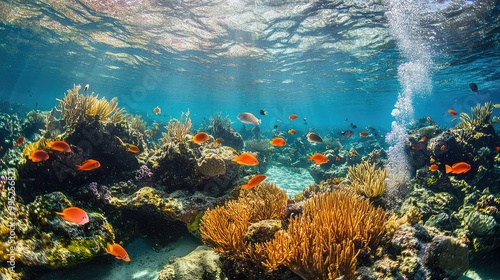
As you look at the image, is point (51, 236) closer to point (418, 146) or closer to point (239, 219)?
point (239, 219)

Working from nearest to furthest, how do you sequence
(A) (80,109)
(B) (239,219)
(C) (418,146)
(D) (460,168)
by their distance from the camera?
(B) (239,219) < (D) (460,168) < (A) (80,109) < (C) (418,146)

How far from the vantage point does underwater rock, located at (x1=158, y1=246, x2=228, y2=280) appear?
3.80 metres

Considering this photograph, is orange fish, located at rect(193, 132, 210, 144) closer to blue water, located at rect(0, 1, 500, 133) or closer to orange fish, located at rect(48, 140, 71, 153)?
Answer: orange fish, located at rect(48, 140, 71, 153)

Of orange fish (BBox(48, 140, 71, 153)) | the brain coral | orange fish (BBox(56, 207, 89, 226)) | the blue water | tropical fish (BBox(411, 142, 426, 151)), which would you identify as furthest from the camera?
the blue water

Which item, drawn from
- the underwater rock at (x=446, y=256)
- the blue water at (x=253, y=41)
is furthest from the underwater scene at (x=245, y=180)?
the blue water at (x=253, y=41)

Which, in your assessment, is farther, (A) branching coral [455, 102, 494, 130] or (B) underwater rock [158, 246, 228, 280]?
(A) branching coral [455, 102, 494, 130]

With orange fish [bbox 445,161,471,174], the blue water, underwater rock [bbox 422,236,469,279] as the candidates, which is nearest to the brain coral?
underwater rock [bbox 422,236,469,279]

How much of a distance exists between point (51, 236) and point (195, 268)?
2344 millimetres

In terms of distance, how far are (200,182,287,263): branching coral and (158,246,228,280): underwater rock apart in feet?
0.70

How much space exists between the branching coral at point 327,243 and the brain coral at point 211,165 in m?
2.82

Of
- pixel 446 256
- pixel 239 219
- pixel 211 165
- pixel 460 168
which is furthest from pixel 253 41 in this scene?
pixel 446 256

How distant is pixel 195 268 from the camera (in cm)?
398

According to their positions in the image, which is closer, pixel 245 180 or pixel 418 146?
pixel 245 180

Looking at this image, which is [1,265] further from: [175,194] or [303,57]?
[303,57]
